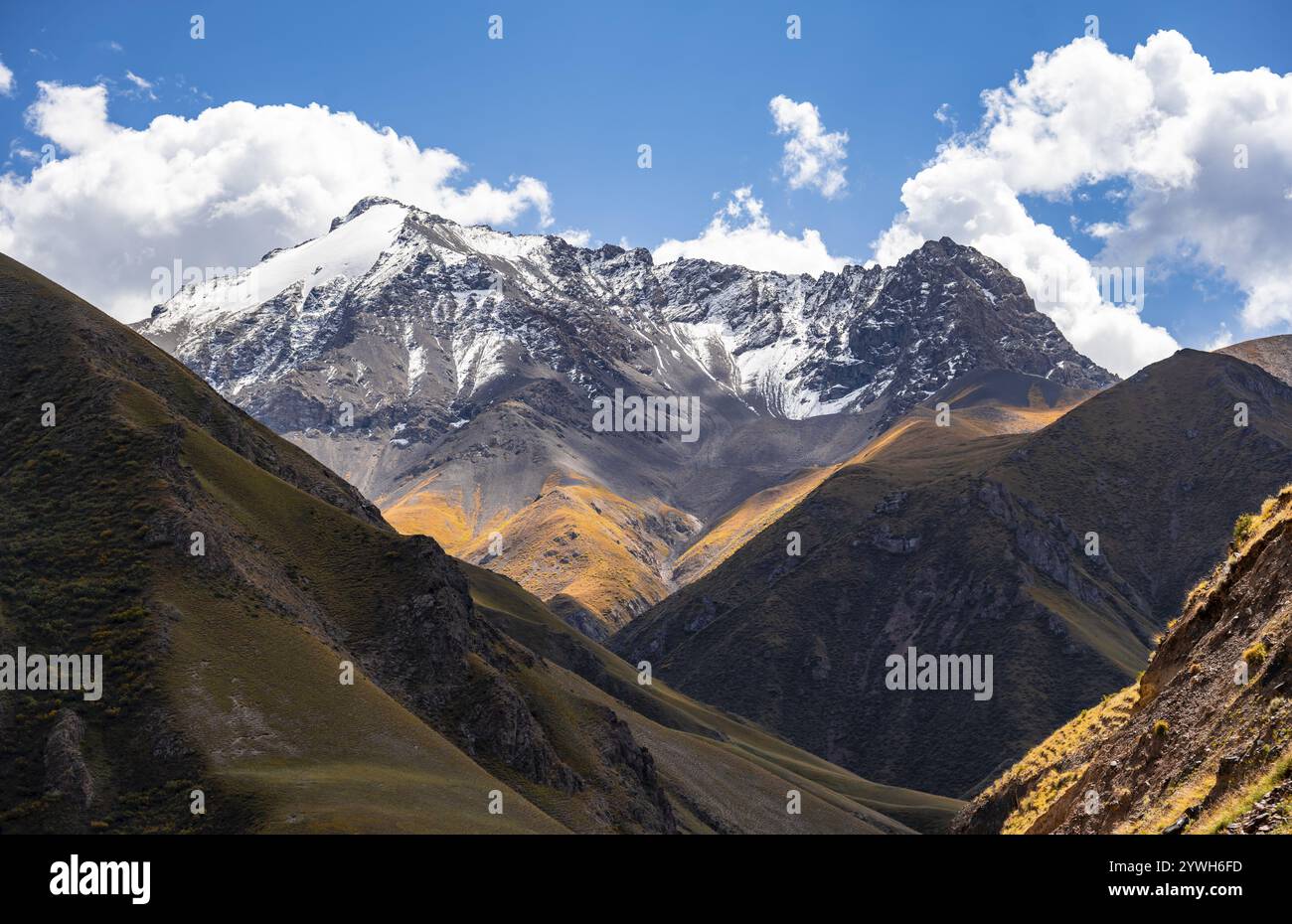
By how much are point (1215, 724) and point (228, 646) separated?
256ft

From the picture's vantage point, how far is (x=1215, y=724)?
31.8 metres

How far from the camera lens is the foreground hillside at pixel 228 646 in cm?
8012

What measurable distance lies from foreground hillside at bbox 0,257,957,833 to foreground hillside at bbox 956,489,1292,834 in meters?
45.7

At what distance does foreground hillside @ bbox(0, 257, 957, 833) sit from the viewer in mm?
80125

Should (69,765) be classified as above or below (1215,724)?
below

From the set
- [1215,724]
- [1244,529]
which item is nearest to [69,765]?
[1244,529]

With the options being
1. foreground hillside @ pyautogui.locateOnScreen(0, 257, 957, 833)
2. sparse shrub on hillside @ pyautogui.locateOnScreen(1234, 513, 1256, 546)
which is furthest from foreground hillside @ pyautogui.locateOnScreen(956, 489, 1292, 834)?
foreground hillside @ pyautogui.locateOnScreen(0, 257, 957, 833)

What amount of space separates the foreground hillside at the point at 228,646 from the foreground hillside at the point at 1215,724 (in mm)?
45746

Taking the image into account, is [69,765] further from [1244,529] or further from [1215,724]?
[1215,724]

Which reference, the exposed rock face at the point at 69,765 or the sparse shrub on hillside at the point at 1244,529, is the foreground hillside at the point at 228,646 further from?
the sparse shrub on hillside at the point at 1244,529

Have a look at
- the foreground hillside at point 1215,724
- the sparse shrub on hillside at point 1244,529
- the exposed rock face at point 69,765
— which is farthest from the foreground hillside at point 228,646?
the sparse shrub on hillside at point 1244,529

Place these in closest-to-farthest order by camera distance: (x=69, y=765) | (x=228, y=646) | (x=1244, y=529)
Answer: (x=1244, y=529) → (x=69, y=765) → (x=228, y=646)

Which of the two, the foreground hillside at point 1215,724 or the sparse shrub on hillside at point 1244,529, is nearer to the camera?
the foreground hillside at point 1215,724
